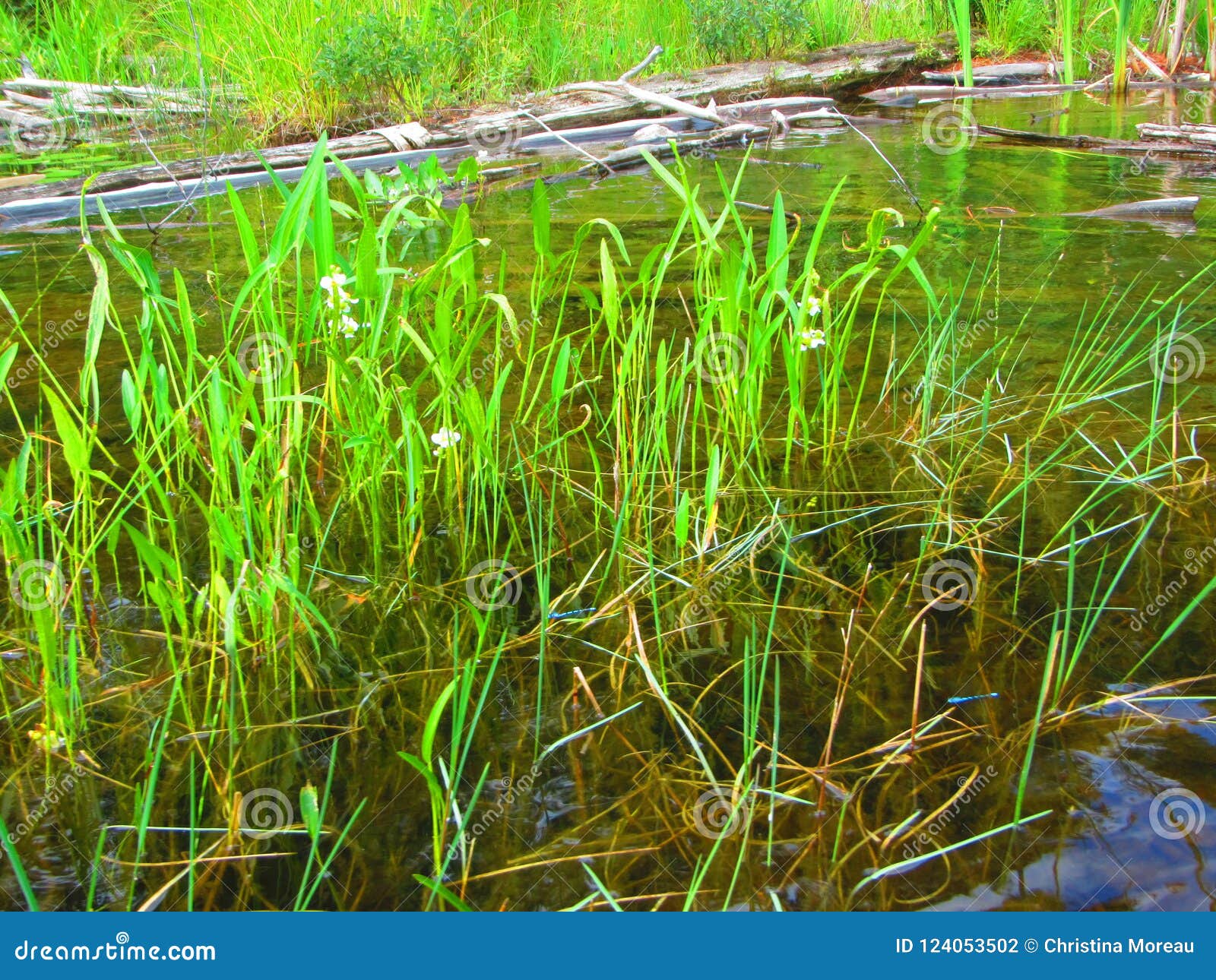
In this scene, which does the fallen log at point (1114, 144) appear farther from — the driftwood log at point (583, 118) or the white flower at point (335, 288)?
the white flower at point (335, 288)

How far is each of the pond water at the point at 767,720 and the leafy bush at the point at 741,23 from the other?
300 inches

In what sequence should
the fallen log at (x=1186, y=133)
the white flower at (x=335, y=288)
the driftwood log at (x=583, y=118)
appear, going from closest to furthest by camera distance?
the white flower at (x=335, y=288)
the driftwood log at (x=583, y=118)
the fallen log at (x=1186, y=133)

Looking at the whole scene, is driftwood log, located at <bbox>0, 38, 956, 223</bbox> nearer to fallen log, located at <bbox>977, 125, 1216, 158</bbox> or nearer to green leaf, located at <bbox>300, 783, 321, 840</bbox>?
fallen log, located at <bbox>977, 125, 1216, 158</bbox>

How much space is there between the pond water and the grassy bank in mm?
4276

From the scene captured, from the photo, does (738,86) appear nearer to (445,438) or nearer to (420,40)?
(420,40)

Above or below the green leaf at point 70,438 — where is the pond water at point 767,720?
below

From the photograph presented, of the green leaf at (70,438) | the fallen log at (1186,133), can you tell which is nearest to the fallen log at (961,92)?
the fallen log at (1186,133)

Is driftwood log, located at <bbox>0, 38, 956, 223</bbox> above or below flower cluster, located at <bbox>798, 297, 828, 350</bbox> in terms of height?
above

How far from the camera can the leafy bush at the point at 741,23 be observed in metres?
9.08

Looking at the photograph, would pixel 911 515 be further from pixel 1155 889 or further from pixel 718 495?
pixel 1155 889

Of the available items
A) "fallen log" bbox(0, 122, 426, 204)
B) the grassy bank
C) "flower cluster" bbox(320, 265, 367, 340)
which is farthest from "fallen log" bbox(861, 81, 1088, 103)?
"flower cluster" bbox(320, 265, 367, 340)

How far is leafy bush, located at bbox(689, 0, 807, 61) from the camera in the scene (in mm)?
9078

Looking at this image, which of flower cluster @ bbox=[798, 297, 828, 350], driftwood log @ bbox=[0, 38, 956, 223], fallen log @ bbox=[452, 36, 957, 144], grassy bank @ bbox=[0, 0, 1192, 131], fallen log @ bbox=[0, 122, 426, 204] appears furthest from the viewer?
fallen log @ bbox=[452, 36, 957, 144]

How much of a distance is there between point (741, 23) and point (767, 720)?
898cm
